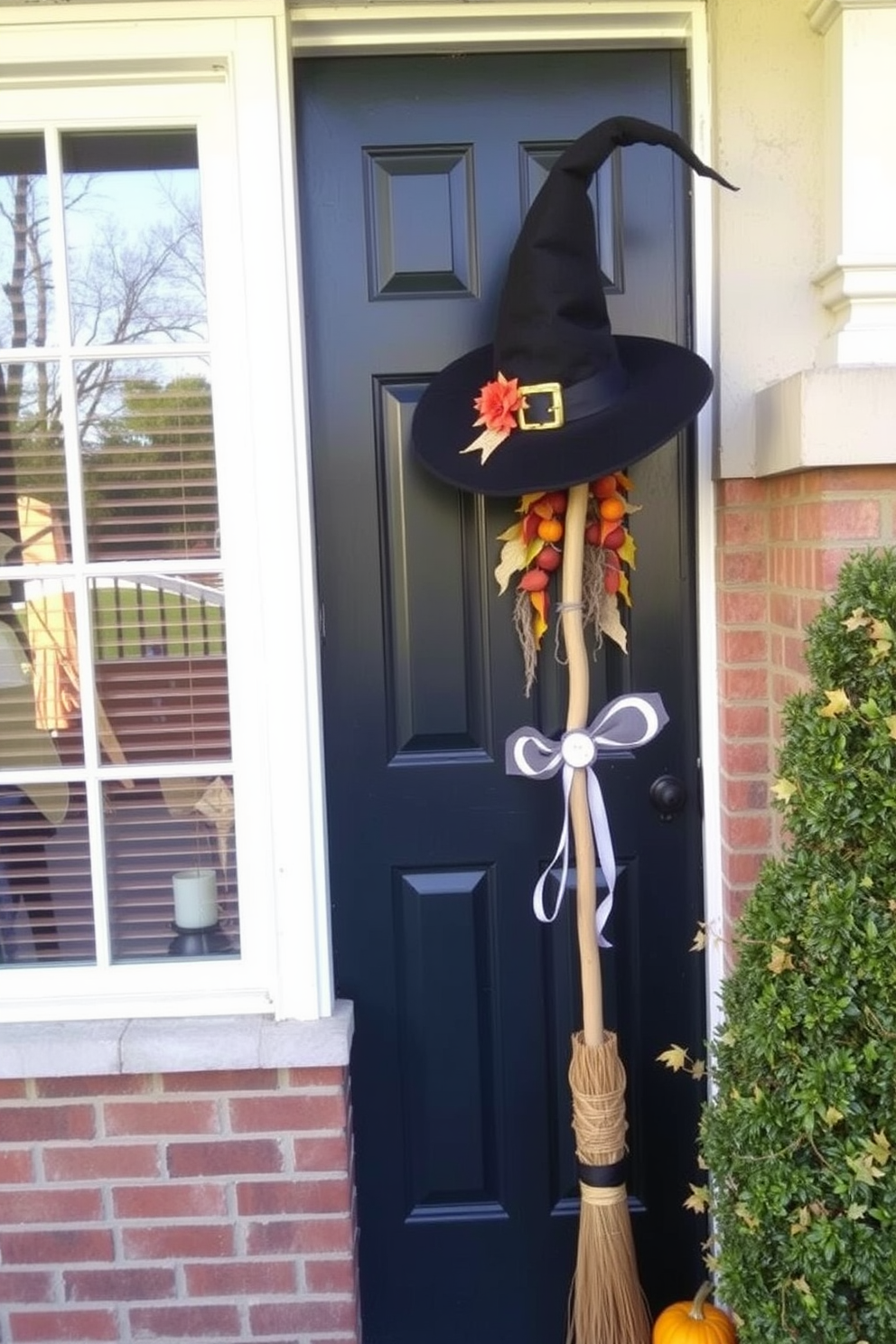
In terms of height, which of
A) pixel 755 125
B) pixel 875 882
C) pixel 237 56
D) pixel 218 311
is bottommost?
pixel 875 882

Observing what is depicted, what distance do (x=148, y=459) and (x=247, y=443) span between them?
21 centimetres

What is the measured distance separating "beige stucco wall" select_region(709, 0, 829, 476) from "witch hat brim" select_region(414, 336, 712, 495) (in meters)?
0.18

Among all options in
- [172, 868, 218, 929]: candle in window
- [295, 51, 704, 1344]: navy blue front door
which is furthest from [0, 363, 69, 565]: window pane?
[172, 868, 218, 929]: candle in window

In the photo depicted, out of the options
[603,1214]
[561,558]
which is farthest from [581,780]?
[603,1214]

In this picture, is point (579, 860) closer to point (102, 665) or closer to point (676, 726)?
point (676, 726)

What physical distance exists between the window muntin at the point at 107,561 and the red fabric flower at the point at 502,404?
56cm

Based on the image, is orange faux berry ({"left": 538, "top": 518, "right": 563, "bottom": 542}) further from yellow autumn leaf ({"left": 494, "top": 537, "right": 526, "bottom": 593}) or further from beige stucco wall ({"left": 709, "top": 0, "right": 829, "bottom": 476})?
beige stucco wall ({"left": 709, "top": 0, "right": 829, "bottom": 476})

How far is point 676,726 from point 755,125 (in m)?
1.14

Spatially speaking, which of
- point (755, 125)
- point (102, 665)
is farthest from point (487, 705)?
point (755, 125)

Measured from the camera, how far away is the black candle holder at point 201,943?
210 cm

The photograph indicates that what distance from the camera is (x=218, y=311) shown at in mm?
1991

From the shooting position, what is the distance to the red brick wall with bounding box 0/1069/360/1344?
200cm

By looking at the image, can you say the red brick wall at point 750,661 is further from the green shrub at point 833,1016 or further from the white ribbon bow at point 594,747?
the green shrub at point 833,1016

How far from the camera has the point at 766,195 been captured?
1.94 m
